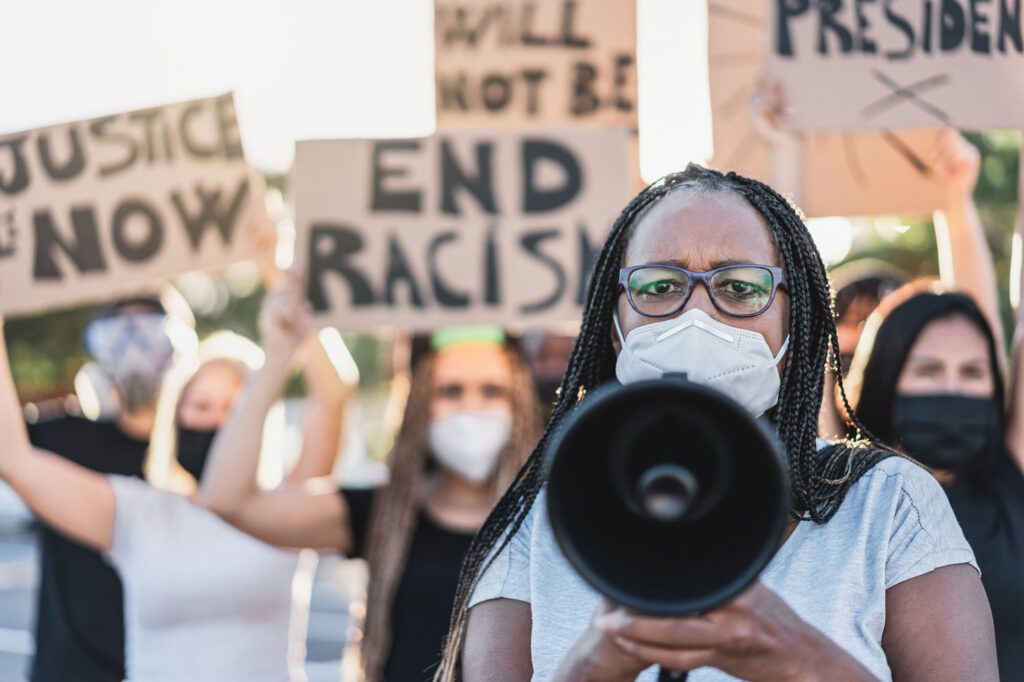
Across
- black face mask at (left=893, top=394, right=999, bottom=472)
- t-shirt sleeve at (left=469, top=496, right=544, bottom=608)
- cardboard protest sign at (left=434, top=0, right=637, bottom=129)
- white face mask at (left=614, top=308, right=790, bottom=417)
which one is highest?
cardboard protest sign at (left=434, top=0, right=637, bottom=129)

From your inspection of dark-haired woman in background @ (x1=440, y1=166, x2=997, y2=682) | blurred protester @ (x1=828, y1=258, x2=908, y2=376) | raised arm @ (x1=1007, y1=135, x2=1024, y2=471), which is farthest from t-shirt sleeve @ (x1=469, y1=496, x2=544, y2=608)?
blurred protester @ (x1=828, y1=258, x2=908, y2=376)

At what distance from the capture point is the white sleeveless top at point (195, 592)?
13.2 ft

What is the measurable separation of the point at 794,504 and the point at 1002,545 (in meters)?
1.61

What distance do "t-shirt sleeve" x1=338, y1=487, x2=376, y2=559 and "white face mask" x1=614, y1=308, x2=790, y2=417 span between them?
7.54 ft

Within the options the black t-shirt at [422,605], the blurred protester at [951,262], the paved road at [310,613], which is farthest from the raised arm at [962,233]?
the paved road at [310,613]

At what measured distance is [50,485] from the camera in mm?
4047

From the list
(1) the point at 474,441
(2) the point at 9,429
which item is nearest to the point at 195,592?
(2) the point at 9,429

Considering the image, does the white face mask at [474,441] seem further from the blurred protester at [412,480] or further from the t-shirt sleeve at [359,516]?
the t-shirt sleeve at [359,516]

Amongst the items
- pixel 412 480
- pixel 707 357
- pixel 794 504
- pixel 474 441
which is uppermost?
pixel 707 357

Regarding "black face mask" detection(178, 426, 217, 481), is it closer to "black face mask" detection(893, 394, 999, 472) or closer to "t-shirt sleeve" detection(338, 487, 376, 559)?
"t-shirt sleeve" detection(338, 487, 376, 559)

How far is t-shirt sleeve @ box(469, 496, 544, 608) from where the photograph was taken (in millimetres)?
1948

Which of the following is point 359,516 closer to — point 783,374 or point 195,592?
point 195,592

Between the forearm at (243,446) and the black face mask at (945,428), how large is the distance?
1.78 metres

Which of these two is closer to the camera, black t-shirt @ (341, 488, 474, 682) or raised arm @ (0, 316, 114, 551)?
black t-shirt @ (341, 488, 474, 682)
